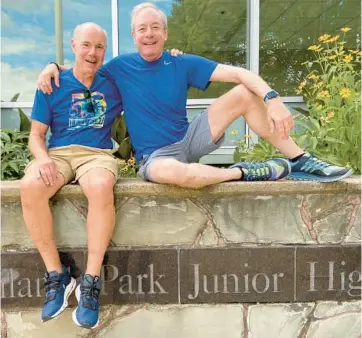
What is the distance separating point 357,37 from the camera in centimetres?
629

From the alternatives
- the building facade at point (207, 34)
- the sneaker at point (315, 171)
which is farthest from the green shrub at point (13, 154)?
the sneaker at point (315, 171)

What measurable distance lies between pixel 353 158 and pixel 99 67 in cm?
166

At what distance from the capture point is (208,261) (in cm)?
252

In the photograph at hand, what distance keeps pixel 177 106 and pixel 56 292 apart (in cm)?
115

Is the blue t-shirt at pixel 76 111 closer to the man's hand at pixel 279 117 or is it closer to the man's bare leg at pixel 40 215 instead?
the man's bare leg at pixel 40 215

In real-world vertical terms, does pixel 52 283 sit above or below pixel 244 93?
below

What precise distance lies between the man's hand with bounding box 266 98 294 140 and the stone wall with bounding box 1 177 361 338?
0.90ft

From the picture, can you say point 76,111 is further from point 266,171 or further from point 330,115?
point 330,115

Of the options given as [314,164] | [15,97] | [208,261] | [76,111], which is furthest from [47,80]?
[15,97]

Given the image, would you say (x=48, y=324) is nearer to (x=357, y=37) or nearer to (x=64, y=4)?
(x=64, y=4)

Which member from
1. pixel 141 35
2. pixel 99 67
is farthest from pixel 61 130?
pixel 141 35

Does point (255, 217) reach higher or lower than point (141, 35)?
lower

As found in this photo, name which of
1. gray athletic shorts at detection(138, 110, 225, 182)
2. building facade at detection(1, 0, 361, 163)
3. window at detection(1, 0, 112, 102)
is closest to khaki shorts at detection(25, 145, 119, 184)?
gray athletic shorts at detection(138, 110, 225, 182)

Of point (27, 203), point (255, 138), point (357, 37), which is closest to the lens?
point (27, 203)
